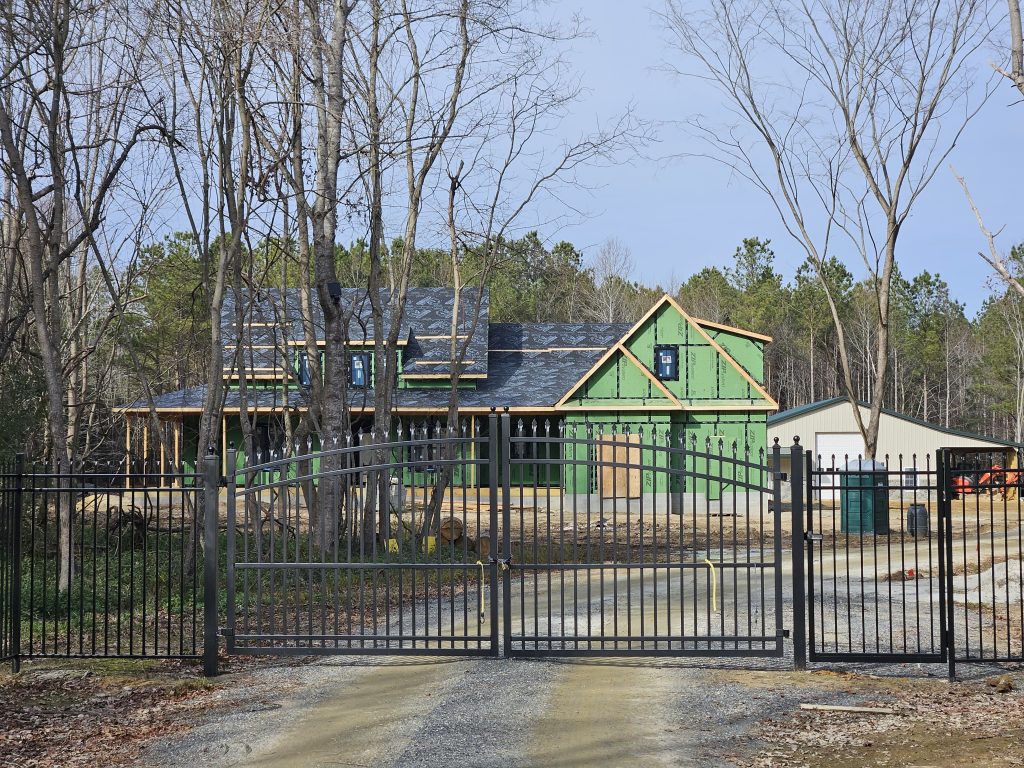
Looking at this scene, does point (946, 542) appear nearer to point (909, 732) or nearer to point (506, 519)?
point (909, 732)

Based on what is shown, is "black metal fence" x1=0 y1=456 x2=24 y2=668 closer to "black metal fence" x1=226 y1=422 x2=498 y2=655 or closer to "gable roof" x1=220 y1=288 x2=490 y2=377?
"black metal fence" x1=226 y1=422 x2=498 y2=655

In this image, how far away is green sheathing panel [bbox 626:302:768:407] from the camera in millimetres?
32219

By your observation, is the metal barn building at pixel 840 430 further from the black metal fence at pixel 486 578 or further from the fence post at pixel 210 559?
the fence post at pixel 210 559

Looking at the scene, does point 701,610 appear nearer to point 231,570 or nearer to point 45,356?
point 231,570

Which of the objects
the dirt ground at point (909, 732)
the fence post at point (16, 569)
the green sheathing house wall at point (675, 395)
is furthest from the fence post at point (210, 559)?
the green sheathing house wall at point (675, 395)

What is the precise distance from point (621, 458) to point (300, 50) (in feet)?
49.0

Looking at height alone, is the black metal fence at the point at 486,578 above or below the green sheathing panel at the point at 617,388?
below

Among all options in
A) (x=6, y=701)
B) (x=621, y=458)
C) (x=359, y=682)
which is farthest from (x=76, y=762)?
(x=621, y=458)

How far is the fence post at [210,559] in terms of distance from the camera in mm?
9531

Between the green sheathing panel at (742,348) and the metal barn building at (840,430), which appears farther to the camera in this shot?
the metal barn building at (840,430)

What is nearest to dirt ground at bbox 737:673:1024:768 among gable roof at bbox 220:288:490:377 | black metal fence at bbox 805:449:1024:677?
black metal fence at bbox 805:449:1024:677

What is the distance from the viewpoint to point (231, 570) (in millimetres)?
9758

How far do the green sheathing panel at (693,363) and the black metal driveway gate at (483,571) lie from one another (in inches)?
341

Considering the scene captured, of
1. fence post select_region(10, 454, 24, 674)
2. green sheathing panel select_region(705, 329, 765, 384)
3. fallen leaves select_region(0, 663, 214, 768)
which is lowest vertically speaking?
fallen leaves select_region(0, 663, 214, 768)
